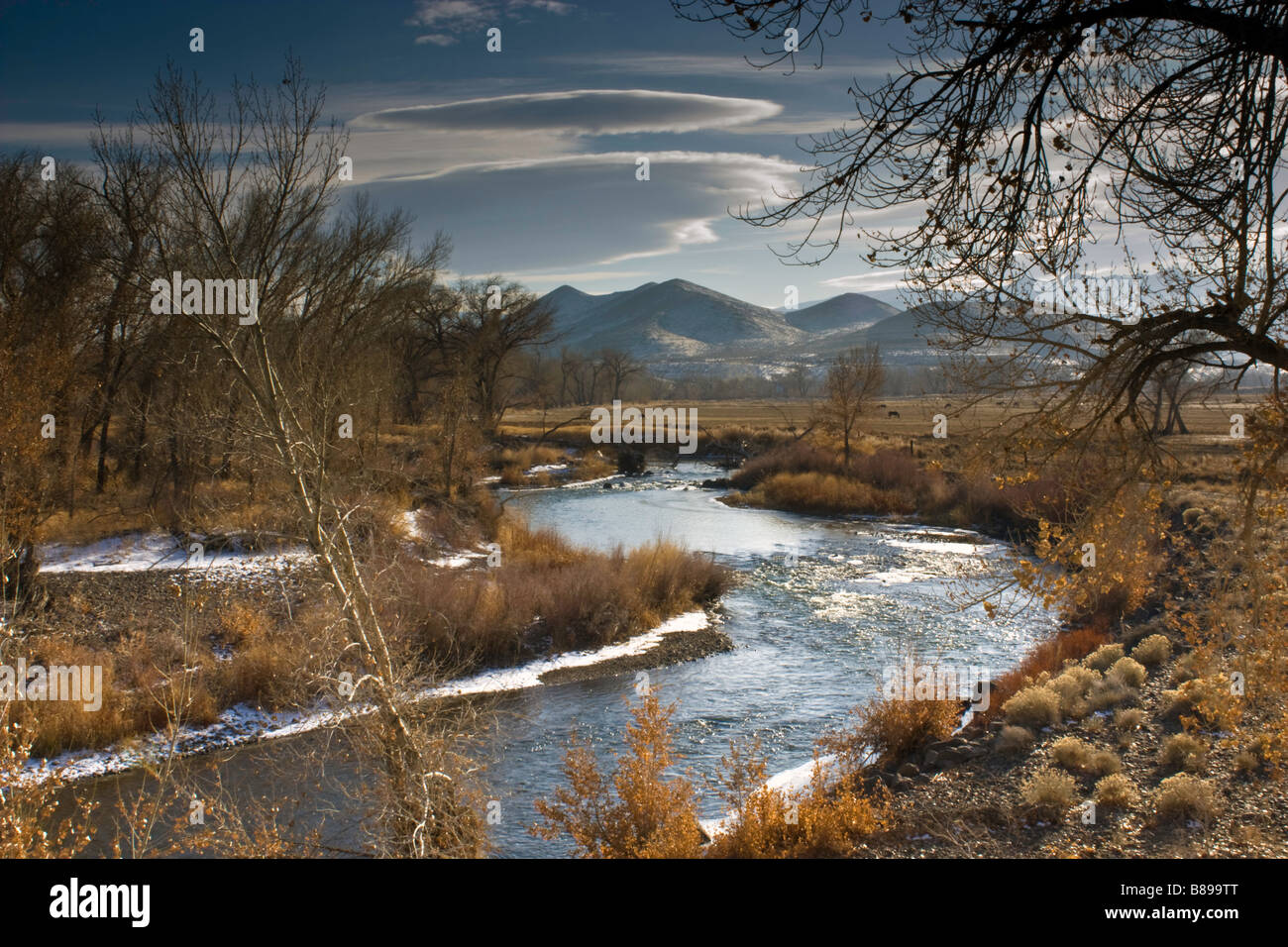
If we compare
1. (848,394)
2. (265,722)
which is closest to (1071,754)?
(265,722)

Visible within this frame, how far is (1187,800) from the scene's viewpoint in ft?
31.8

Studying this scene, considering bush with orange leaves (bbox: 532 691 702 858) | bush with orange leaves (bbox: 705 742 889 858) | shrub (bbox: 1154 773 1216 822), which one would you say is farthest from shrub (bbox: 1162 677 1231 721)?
bush with orange leaves (bbox: 532 691 702 858)

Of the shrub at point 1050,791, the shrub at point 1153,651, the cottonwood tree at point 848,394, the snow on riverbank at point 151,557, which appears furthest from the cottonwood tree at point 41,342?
the cottonwood tree at point 848,394

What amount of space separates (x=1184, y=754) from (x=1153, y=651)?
4.80 metres

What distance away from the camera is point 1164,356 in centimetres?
689

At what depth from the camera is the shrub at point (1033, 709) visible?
43.5 feet

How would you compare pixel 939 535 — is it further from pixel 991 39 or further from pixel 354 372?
pixel 991 39

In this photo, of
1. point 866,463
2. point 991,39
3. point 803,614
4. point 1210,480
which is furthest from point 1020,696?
point 866,463

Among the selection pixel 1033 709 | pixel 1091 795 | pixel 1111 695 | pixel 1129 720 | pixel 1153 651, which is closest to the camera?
pixel 1091 795

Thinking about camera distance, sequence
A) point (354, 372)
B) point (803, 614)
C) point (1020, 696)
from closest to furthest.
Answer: point (1020, 696), point (803, 614), point (354, 372)

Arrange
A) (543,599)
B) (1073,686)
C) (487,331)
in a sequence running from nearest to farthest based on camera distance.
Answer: (1073,686) < (543,599) < (487,331)

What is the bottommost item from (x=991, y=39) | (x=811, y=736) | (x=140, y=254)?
(x=811, y=736)

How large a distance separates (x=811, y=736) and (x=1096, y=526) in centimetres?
700

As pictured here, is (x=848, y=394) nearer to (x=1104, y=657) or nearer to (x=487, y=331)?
(x=487, y=331)
